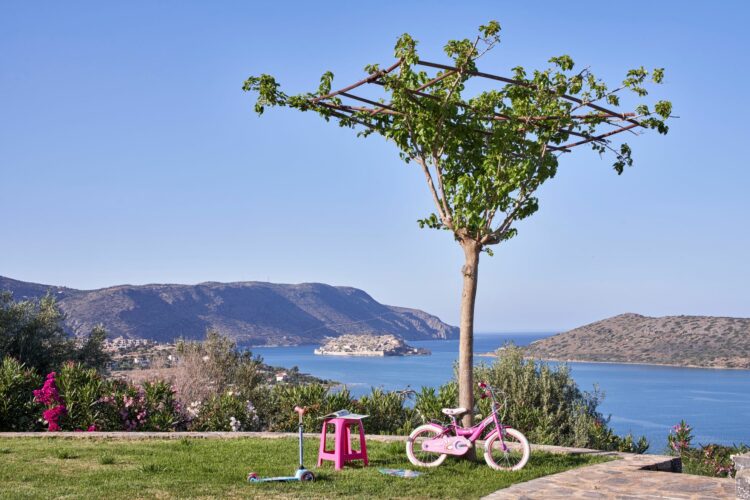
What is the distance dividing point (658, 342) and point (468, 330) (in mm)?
43745

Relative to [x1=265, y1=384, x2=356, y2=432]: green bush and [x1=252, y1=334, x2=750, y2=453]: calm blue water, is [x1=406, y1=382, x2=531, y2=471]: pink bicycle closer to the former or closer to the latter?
[x1=265, y1=384, x2=356, y2=432]: green bush

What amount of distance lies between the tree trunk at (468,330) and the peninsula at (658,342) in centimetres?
3550

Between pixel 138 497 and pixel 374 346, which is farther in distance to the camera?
pixel 374 346

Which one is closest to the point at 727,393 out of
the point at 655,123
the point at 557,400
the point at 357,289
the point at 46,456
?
the point at 557,400

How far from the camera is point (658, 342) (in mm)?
49094

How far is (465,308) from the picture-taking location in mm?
9227

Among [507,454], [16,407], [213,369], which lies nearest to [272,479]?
[507,454]

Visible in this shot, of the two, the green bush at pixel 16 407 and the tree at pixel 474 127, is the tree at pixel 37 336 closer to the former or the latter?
the green bush at pixel 16 407

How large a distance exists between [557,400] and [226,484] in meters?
7.69

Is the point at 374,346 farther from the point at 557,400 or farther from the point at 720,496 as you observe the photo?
the point at 720,496

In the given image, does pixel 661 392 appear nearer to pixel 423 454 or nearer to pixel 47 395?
pixel 423 454

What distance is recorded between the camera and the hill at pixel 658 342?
45281 mm

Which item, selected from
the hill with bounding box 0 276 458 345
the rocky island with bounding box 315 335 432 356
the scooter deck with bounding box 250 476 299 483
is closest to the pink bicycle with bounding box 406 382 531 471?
the scooter deck with bounding box 250 476 299 483

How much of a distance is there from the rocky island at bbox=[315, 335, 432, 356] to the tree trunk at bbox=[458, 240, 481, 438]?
239 feet
